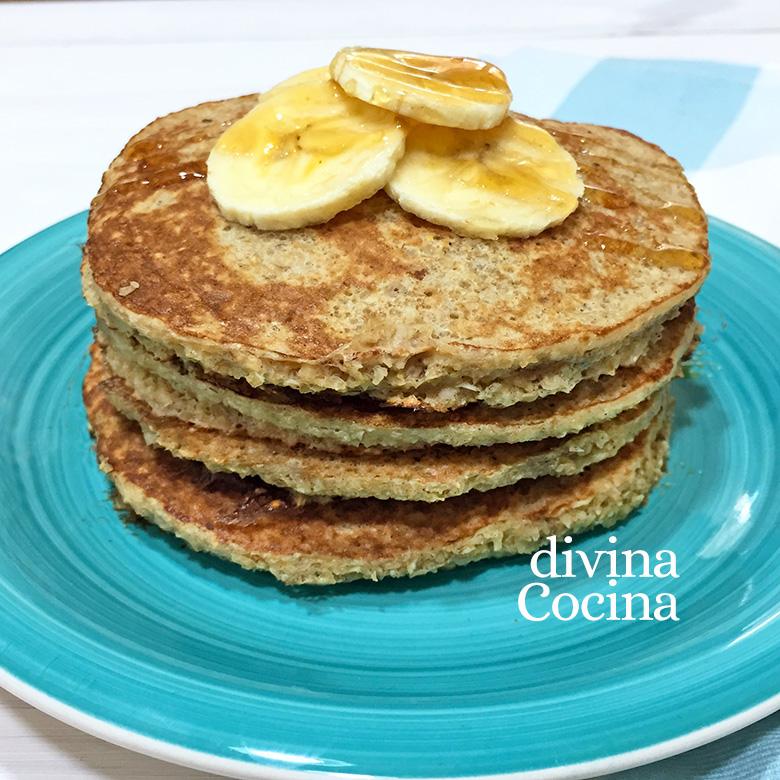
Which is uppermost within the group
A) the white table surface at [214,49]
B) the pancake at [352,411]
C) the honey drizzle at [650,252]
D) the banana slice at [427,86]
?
the banana slice at [427,86]

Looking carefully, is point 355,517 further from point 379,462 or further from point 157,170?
point 157,170

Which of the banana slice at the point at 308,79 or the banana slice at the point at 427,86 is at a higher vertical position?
the banana slice at the point at 427,86

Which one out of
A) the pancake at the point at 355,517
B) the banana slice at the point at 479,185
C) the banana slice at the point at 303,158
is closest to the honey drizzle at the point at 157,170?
the banana slice at the point at 303,158

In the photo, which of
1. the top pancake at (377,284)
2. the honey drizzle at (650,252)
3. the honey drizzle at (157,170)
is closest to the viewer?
the top pancake at (377,284)

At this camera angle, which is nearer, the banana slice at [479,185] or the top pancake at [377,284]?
the top pancake at [377,284]

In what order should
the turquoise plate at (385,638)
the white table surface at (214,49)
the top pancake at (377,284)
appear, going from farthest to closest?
the white table surface at (214,49) → the top pancake at (377,284) → the turquoise plate at (385,638)

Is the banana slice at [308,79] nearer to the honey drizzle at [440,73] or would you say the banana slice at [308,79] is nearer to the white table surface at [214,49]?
the honey drizzle at [440,73]
